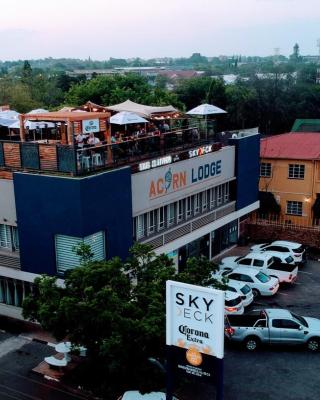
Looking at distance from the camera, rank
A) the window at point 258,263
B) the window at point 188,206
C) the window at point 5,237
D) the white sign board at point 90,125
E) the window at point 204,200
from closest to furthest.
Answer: the white sign board at point 90,125
the window at point 5,237
the window at point 258,263
the window at point 188,206
the window at point 204,200

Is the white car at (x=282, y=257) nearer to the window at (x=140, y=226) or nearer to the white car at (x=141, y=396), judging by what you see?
the window at (x=140, y=226)

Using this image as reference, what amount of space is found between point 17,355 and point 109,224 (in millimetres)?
6471

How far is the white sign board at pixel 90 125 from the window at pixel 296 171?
60.0ft

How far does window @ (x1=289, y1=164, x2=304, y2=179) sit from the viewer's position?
3784 centimetres

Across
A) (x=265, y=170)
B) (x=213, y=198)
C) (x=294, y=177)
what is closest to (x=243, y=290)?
(x=213, y=198)

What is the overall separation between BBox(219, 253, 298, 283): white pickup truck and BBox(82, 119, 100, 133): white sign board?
35.4ft

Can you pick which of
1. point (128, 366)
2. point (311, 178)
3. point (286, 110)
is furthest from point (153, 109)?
point (286, 110)

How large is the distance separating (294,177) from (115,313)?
25.6 meters

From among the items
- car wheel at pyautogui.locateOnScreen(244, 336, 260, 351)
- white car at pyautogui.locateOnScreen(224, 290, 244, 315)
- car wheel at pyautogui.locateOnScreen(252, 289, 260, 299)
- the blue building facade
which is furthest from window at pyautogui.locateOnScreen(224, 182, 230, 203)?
car wheel at pyautogui.locateOnScreen(244, 336, 260, 351)

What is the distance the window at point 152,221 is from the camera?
2675cm

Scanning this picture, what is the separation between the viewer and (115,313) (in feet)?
51.2

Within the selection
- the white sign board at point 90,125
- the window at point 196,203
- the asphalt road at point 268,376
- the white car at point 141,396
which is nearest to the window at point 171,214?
the window at point 196,203

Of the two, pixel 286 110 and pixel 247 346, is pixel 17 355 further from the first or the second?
pixel 286 110

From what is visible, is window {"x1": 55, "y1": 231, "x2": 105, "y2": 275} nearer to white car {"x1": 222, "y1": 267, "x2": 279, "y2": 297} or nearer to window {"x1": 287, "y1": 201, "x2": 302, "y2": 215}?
white car {"x1": 222, "y1": 267, "x2": 279, "y2": 297}
